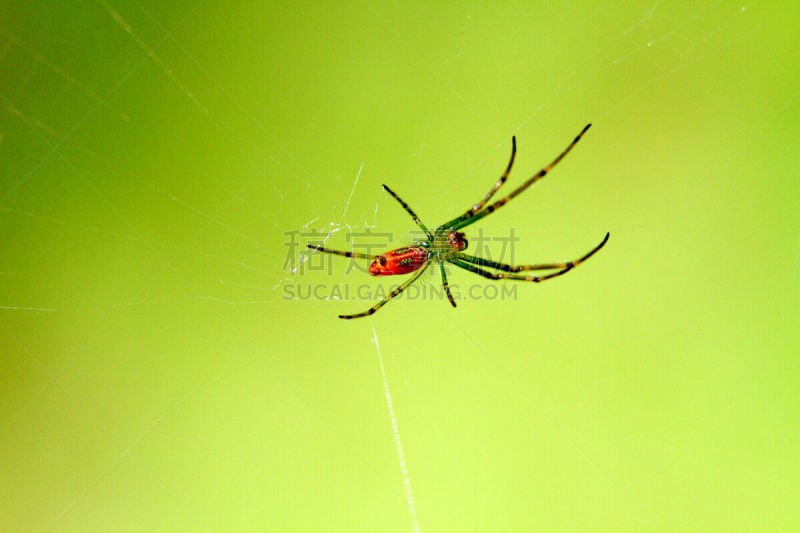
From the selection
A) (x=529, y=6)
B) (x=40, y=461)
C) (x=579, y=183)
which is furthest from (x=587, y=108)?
(x=40, y=461)

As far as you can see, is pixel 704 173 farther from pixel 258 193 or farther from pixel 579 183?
pixel 258 193

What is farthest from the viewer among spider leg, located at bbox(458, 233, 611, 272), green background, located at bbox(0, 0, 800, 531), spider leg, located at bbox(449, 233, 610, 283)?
green background, located at bbox(0, 0, 800, 531)

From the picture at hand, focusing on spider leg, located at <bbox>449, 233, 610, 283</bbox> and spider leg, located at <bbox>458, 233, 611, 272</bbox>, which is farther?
spider leg, located at <bbox>449, 233, 610, 283</bbox>

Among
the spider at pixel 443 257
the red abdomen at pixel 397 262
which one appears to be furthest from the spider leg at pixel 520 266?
the red abdomen at pixel 397 262

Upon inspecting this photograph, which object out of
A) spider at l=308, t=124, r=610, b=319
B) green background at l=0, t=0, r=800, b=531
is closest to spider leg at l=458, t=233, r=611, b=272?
spider at l=308, t=124, r=610, b=319

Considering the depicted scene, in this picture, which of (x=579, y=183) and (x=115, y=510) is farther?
(x=579, y=183)

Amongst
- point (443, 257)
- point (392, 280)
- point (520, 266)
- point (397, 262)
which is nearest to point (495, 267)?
point (520, 266)

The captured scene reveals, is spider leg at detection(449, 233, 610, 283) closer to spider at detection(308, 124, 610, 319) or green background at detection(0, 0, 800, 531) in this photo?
spider at detection(308, 124, 610, 319)
